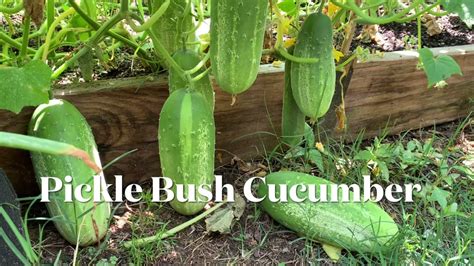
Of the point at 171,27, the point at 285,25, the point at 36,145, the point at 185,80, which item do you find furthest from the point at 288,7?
the point at 36,145

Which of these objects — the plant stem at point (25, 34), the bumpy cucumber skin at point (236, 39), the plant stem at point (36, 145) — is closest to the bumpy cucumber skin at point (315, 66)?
the bumpy cucumber skin at point (236, 39)

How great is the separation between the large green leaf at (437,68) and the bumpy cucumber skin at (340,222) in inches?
15.7

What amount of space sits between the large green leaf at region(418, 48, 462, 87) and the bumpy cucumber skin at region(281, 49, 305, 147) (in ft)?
1.30

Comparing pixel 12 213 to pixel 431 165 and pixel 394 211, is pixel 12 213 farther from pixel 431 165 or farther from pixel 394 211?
pixel 431 165

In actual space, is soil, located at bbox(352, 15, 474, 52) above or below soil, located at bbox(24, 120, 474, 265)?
above

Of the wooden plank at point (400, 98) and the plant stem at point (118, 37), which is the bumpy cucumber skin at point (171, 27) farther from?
the wooden plank at point (400, 98)

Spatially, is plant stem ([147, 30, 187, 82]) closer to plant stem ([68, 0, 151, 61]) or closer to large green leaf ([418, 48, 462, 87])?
plant stem ([68, 0, 151, 61])

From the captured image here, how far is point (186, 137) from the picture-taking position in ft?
4.86

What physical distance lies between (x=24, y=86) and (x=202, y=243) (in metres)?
0.63

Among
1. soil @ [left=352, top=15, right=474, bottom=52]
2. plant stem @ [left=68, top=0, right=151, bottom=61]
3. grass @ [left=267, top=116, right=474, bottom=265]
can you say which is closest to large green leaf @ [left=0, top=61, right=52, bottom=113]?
plant stem @ [left=68, top=0, right=151, bottom=61]

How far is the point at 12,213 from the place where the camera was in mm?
1321

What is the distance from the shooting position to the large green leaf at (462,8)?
55.3 inches

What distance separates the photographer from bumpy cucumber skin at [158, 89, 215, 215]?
1.48m

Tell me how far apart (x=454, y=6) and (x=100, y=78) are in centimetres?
109
